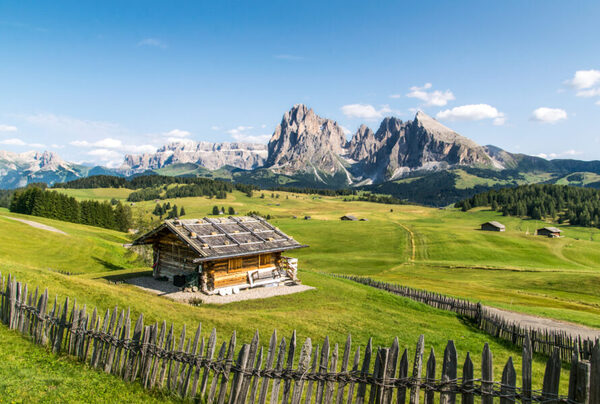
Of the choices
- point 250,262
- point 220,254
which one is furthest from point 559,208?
point 220,254

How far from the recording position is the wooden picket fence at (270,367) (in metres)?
6.14

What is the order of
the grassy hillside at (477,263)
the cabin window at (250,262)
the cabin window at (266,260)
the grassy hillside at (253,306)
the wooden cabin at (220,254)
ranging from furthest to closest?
1. the grassy hillside at (477,263)
2. the cabin window at (266,260)
3. the cabin window at (250,262)
4. the wooden cabin at (220,254)
5. the grassy hillside at (253,306)

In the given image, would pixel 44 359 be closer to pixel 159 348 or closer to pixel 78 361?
pixel 78 361

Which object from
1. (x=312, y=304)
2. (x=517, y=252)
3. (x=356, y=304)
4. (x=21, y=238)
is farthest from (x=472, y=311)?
(x=517, y=252)

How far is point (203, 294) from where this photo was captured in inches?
1308

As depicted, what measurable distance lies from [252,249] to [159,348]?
1059 inches

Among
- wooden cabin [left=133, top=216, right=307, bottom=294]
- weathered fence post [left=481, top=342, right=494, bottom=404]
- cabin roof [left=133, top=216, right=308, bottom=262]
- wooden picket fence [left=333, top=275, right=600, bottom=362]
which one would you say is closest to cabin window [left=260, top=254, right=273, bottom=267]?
wooden cabin [left=133, top=216, right=307, bottom=294]

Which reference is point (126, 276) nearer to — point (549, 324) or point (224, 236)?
Result: point (224, 236)

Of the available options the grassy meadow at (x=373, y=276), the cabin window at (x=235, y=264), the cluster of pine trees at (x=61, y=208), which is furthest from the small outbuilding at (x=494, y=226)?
the cluster of pine trees at (x=61, y=208)

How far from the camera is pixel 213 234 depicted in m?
36.6

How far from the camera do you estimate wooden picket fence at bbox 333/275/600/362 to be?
67.8 feet

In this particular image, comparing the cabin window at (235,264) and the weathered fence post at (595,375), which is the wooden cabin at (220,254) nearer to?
the cabin window at (235,264)

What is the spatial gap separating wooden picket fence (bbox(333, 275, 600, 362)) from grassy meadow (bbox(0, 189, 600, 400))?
1.19 metres

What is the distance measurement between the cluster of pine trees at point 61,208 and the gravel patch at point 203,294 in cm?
8464
